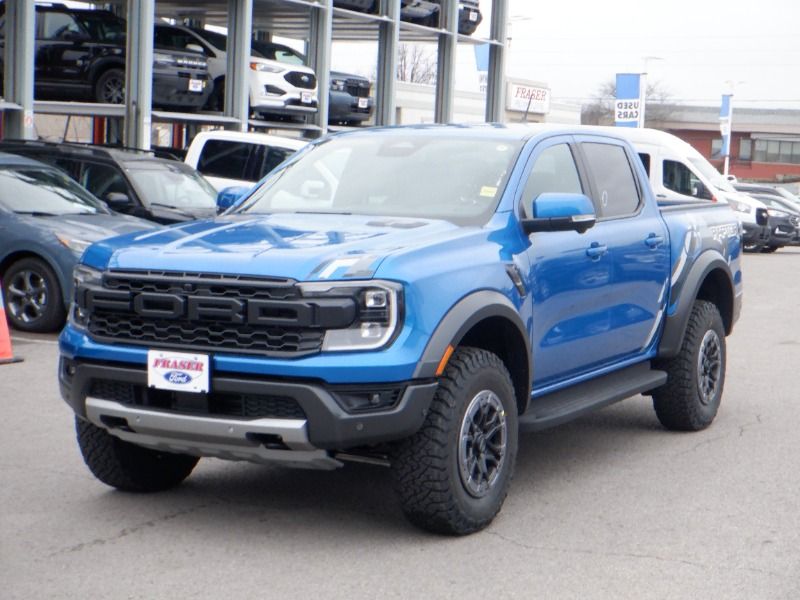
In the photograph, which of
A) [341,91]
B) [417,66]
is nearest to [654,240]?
[341,91]

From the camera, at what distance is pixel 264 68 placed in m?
22.9

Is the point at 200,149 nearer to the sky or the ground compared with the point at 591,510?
nearer to the sky

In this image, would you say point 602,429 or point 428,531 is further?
point 602,429

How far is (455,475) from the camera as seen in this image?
17.9 ft

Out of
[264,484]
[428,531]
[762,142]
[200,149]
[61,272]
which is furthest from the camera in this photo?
[762,142]

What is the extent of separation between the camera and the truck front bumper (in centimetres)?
516

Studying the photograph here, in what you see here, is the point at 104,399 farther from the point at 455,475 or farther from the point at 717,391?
the point at 717,391

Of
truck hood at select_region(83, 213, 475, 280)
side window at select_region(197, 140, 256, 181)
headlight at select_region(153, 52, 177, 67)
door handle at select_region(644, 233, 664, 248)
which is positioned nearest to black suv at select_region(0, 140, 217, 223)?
side window at select_region(197, 140, 256, 181)

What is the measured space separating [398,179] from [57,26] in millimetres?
14929

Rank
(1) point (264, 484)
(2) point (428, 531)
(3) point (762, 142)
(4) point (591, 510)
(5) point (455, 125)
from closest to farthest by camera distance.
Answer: (2) point (428, 531) → (4) point (591, 510) → (1) point (264, 484) → (5) point (455, 125) → (3) point (762, 142)

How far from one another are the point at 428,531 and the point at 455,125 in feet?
8.56

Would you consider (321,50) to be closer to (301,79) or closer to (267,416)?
(301,79)

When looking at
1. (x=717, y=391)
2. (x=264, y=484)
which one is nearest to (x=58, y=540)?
(x=264, y=484)

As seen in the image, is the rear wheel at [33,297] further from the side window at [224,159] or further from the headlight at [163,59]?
the headlight at [163,59]
